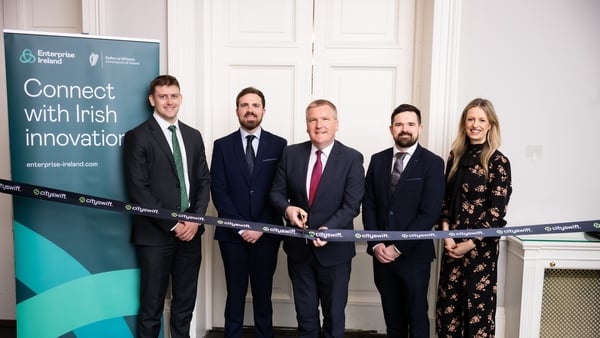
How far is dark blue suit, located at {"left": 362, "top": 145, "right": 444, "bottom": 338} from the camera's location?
8.16 ft

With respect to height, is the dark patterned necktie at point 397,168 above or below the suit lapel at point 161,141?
below

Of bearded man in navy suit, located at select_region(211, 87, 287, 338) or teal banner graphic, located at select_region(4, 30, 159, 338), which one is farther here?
bearded man in navy suit, located at select_region(211, 87, 287, 338)

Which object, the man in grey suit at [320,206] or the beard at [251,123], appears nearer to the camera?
the man in grey suit at [320,206]

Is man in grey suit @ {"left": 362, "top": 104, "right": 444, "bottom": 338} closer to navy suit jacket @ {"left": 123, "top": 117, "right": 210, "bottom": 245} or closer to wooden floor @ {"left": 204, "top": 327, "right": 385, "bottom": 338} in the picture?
wooden floor @ {"left": 204, "top": 327, "right": 385, "bottom": 338}

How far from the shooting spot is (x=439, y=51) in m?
3.00

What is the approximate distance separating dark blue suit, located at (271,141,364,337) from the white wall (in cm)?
118

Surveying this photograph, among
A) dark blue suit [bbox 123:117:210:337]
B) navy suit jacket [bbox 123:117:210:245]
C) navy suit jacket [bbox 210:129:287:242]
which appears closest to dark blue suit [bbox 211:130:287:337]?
navy suit jacket [bbox 210:129:287:242]

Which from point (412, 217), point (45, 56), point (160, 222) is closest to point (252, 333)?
point (160, 222)

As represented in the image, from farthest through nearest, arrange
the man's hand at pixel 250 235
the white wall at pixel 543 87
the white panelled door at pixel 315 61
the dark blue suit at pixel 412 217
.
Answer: the white panelled door at pixel 315 61 → the white wall at pixel 543 87 → the man's hand at pixel 250 235 → the dark blue suit at pixel 412 217

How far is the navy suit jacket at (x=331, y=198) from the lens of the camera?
246 centimetres

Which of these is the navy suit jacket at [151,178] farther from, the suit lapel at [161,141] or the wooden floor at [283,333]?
the wooden floor at [283,333]

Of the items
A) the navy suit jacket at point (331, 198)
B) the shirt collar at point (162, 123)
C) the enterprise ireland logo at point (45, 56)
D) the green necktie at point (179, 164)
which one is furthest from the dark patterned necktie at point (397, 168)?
the enterprise ireland logo at point (45, 56)

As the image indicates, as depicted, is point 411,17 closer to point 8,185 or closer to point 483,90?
point 483,90

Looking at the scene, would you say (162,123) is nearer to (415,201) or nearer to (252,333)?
(415,201)
